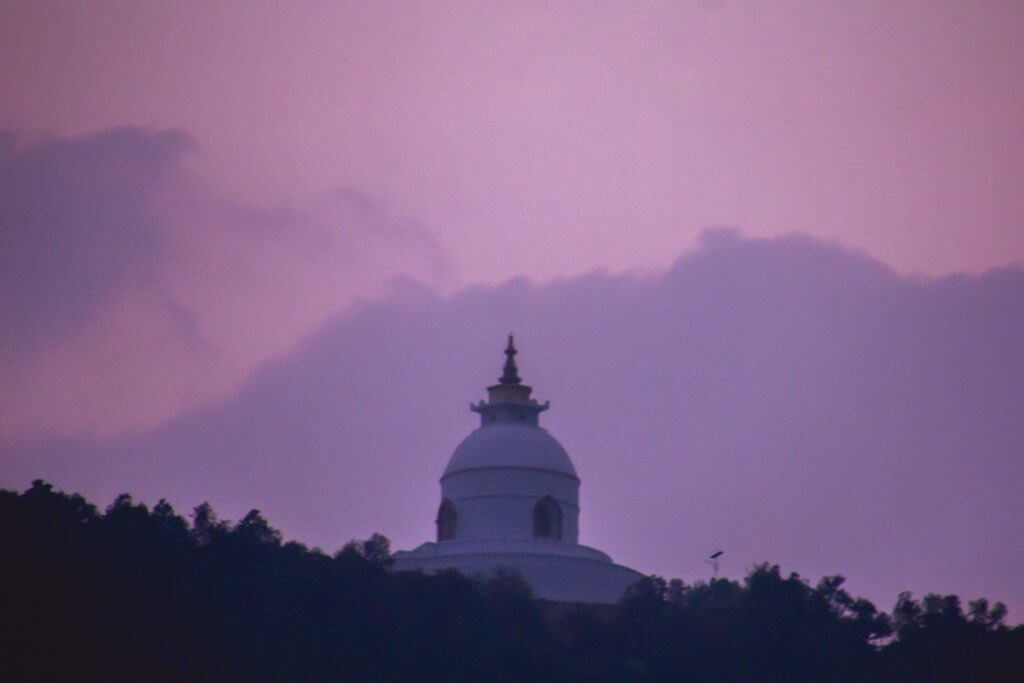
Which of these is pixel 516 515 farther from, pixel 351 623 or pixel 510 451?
pixel 351 623

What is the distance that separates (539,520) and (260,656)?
51.1 ft

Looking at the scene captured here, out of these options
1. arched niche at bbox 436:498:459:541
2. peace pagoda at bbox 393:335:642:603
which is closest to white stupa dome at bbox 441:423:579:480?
peace pagoda at bbox 393:335:642:603

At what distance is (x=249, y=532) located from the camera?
81.8 metres

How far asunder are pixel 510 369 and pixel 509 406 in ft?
6.19

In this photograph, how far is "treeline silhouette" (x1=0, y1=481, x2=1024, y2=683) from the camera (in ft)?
243

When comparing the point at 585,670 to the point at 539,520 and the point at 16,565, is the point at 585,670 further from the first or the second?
the point at 16,565

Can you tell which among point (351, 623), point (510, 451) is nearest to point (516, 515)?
point (510, 451)

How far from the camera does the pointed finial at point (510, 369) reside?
92.0 metres

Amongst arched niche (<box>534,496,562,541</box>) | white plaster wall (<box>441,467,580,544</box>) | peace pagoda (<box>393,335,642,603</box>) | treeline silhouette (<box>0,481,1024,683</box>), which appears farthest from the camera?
arched niche (<box>534,496,562,541</box>)

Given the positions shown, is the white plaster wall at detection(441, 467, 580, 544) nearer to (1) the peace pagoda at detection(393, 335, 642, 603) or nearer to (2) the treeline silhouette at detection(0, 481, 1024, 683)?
(1) the peace pagoda at detection(393, 335, 642, 603)

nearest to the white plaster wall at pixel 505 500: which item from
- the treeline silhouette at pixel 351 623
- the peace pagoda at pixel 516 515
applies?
the peace pagoda at pixel 516 515

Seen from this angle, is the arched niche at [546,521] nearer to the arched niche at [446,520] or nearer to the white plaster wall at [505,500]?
the white plaster wall at [505,500]

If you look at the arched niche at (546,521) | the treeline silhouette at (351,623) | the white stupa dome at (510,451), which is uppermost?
the white stupa dome at (510,451)

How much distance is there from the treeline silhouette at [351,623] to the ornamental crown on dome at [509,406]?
9193mm
